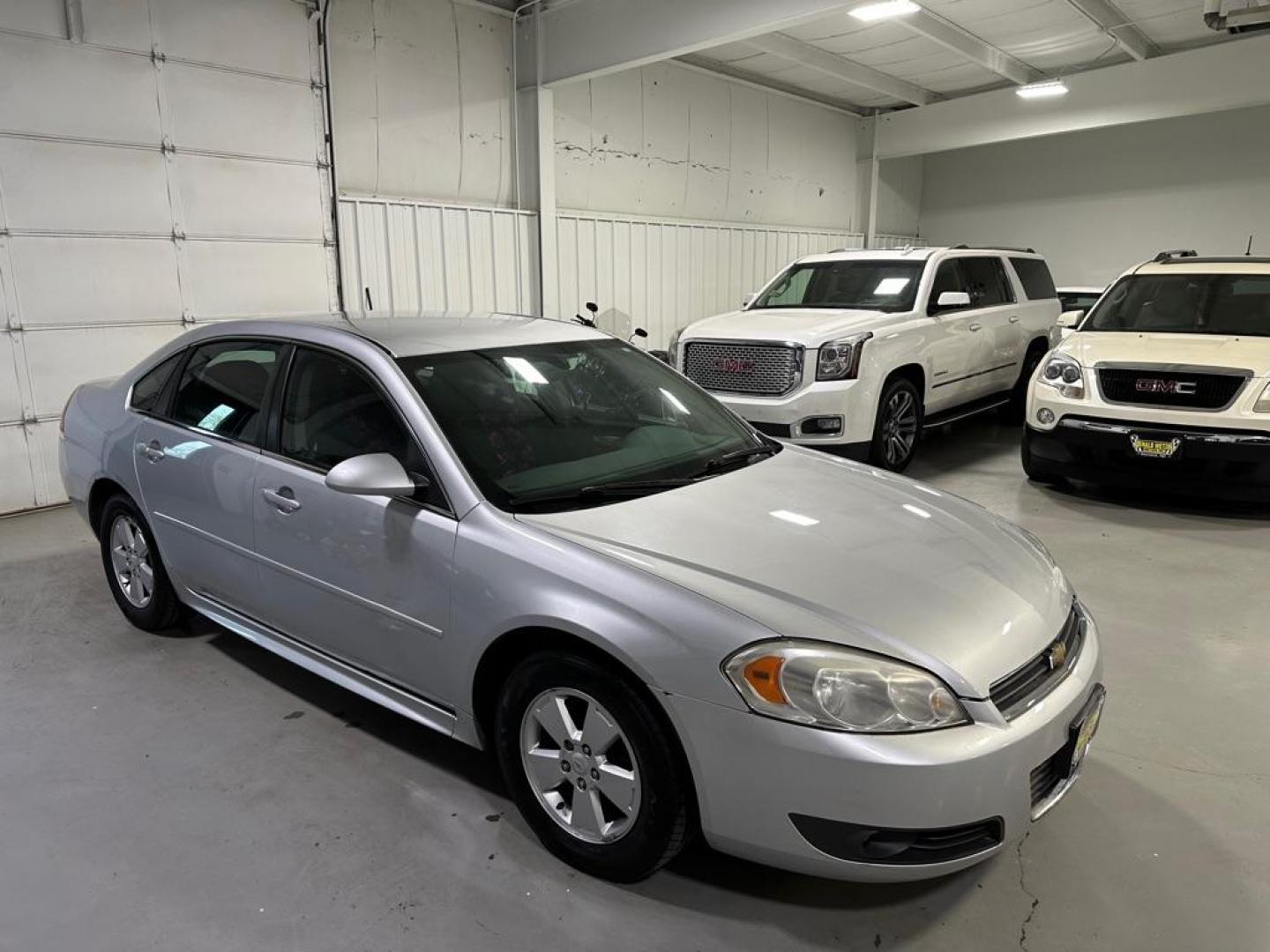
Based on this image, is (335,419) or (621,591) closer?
(621,591)

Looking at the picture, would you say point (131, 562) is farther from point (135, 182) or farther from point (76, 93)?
point (76, 93)

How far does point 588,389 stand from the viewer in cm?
297

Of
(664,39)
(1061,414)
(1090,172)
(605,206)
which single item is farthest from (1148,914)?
(1090,172)

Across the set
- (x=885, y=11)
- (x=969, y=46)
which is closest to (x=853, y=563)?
(x=885, y=11)

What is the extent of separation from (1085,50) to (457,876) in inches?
487

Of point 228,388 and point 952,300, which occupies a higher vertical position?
A: point 952,300

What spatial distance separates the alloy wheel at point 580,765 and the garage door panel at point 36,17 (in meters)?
6.11

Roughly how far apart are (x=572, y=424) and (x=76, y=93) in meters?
5.35

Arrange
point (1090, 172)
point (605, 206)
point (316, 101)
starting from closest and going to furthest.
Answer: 1. point (316, 101)
2. point (605, 206)
3. point (1090, 172)

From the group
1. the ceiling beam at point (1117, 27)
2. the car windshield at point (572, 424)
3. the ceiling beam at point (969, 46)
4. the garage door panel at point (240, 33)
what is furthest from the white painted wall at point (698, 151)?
the car windshield at point (572, 424)

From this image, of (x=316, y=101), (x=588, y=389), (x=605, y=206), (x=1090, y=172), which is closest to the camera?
(x=588, y=389)

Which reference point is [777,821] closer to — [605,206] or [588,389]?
[588,389]

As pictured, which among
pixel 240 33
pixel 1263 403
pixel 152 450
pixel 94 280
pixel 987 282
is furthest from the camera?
pixel 987 282

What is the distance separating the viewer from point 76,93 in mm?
5848
